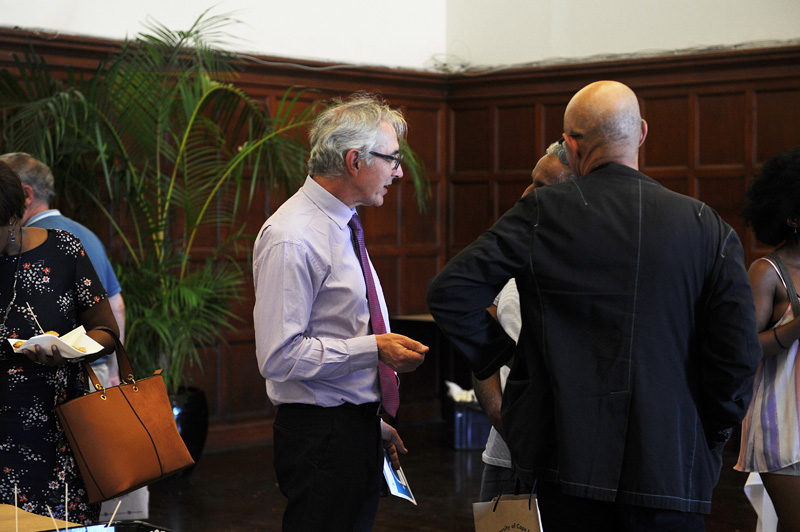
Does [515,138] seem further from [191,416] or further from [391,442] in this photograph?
[391,442]

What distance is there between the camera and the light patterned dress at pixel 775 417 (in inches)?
122

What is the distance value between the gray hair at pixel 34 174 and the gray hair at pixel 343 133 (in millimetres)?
1764

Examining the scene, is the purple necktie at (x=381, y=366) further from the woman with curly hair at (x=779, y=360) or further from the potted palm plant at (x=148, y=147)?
the potted palm plant at (x=148, y=147)

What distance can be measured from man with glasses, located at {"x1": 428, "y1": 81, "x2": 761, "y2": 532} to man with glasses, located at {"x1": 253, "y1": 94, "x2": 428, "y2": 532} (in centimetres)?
47

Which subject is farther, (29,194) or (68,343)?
(29,194)

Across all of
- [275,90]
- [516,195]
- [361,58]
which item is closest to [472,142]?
[516,195]

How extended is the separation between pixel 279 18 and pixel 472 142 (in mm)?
1937

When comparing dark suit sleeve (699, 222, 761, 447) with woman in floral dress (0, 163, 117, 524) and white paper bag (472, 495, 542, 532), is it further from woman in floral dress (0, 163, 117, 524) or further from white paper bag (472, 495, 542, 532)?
woman in floral dress (0, 163, 117, 524)

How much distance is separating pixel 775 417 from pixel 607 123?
1.51 metres

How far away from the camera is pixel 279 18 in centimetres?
742

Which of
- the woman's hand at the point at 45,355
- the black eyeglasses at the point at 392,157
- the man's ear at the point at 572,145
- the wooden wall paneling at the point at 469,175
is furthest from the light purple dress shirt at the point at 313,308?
the wooden wall paneling at the point at 469,175

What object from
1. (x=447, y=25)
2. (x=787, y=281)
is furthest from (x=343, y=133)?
(x=447, y=25)

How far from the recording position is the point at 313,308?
2602 mm

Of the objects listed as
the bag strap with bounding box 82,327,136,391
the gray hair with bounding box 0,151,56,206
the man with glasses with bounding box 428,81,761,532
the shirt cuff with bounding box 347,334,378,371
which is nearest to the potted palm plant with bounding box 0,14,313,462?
the gray hair with bounding box 0,151,56,206
